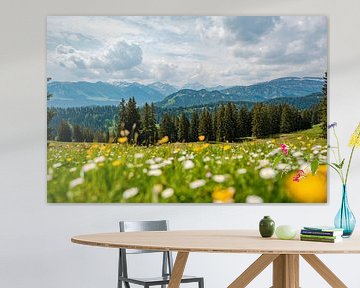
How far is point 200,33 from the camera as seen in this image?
Answer: 6.41 metres

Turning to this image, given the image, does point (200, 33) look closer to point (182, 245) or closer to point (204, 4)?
point (204, 4)

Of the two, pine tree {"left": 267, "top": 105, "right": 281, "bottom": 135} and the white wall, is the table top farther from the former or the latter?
pine tree {"left": 267, "top": 105, "right": 281, "bottom": 135}

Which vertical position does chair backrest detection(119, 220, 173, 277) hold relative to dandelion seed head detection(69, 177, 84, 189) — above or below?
below

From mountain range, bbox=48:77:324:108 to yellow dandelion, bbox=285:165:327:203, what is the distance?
646 millimetres

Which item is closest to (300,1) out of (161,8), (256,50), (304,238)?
(256,50)

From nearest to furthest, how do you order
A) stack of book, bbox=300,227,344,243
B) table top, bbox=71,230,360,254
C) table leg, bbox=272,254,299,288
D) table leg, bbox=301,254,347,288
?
table top, bbox=71,230,360,254
stack of book, bbox=300,227,344,243
table leg, bbox=272,254,299,288
table leg, bbox=301,254,347,288

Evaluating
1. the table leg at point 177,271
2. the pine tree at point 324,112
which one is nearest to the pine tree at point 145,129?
the pine tree at point 324,112

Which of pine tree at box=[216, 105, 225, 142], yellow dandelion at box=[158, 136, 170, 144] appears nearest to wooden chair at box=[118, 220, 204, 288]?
yellow dandelion at box=[158, 136, 170, 144]

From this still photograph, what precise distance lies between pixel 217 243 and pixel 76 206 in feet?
7.88

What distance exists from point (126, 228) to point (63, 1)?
6.55 feet

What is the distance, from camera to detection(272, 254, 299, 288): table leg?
434 cm

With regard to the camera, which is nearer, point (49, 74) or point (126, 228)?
point (126, 228)

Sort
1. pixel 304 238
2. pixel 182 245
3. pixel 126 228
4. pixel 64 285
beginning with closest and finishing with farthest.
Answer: pixel 182 245 → pixel 304 238 → pixel 126 228 → pixel 64 285

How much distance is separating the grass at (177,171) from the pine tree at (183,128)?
5 centimetres
